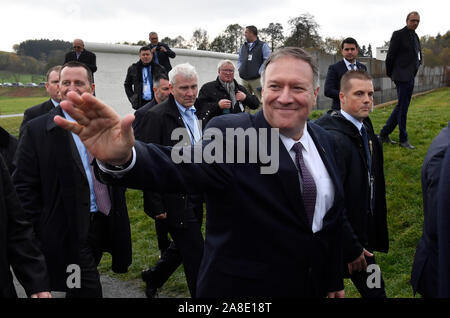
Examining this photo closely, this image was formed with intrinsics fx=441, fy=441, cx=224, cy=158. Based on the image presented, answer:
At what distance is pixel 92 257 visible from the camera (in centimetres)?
362

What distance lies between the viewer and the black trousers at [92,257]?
3.43 m

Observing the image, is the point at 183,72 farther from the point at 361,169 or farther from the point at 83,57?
the point at 83,57

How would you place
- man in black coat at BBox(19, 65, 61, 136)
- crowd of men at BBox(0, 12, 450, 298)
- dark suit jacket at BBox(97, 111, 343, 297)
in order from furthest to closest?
1. man in black coat at BBox(19, 65, 61, 136)
2. dark suit jacket at BBox(97, 111, 343, 297)
3. crowd of men at BBox(0, 12, 450, 298)

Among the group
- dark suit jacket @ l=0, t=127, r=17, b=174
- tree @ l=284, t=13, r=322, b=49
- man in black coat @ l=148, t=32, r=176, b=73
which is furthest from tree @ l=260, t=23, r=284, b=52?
dark suit jacket @ l=0, t=127, r=17, b=174

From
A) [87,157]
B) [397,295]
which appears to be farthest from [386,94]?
[87,157]

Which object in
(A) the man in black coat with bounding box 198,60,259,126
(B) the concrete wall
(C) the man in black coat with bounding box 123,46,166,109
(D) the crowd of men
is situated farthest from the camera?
(B) the concrete wall

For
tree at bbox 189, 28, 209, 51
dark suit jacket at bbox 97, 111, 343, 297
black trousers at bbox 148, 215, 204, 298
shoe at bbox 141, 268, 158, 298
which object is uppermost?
tree at bbox 189, 28, 209, 51

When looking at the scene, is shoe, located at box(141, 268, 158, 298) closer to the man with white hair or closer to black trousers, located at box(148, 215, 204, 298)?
the man with white hair

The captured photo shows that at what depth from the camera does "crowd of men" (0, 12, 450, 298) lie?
1.96 m

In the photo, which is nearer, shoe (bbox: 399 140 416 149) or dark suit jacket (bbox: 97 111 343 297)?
dark suit jacket (bbox: 97 111 343 297)

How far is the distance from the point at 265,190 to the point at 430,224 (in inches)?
39.4

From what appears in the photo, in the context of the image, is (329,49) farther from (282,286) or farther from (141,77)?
(282,286)

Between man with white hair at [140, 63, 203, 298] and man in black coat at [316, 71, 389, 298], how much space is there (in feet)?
4.74
